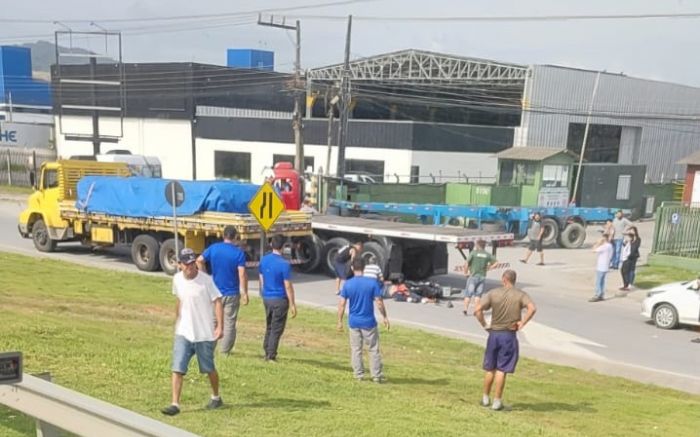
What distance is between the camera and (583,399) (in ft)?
30.8

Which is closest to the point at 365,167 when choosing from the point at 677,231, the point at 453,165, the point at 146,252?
the point at 453,165

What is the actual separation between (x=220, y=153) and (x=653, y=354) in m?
39.0

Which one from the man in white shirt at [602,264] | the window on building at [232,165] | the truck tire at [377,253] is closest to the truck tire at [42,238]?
the truck tire at [377,253]

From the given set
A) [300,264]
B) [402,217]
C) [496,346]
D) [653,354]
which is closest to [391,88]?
[402,217]

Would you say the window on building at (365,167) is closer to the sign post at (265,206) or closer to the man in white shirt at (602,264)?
the man in white shirt at (602,264)

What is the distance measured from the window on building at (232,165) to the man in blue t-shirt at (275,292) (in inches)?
1540

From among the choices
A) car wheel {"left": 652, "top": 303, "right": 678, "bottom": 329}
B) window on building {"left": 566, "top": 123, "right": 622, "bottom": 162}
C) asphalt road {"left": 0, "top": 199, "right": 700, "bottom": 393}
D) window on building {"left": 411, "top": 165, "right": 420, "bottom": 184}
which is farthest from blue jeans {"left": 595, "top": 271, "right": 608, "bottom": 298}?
window on building {"left": 566, "top": 123, "right": 622, "bottom": 162}

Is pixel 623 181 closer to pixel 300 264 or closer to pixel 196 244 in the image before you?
pixel 300 264

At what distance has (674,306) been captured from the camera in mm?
15234

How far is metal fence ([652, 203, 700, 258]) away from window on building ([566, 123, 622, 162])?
2399 cm

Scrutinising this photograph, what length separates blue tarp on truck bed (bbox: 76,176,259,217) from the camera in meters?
18.2

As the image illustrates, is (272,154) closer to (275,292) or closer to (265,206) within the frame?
(265,206)

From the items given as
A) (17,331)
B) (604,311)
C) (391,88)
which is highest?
(391,88)

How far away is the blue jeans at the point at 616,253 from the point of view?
22.7 m
